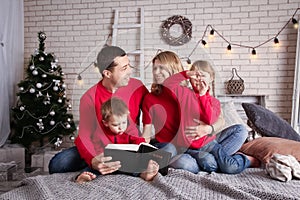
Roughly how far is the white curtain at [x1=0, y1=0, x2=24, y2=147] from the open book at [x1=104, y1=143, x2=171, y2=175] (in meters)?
2.83

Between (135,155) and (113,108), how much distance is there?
0.24m

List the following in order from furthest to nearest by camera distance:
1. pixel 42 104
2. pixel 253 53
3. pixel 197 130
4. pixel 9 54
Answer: pixel 9 54 → pixel 253 53 → pixel 42 104 → pixel 197 130

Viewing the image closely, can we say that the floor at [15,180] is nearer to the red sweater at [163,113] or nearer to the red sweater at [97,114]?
the red sweater at [97,114]

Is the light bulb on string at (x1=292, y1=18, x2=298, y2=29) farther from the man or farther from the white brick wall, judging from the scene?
the man

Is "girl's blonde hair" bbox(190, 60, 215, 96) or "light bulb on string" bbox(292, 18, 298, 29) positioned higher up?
"light bulb on string" bbox(292, 18, 298, 29)

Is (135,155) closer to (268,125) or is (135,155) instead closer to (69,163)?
(69,163)

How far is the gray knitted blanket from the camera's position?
55.9 inches

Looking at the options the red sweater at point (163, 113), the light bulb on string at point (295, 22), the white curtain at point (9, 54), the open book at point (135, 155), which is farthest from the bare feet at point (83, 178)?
the light bulb on string at point (295, 22)

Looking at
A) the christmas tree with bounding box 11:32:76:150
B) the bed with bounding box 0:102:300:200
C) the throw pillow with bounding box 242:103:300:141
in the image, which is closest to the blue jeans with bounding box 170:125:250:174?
the bed with bounding box 0:102:300:200

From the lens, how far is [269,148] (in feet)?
6.66

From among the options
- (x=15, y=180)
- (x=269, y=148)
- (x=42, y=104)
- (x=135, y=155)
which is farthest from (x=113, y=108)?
(x=42, y=104)

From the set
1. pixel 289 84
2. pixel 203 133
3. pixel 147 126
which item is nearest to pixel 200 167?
pixel 203 133

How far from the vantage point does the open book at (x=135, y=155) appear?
5.39ft

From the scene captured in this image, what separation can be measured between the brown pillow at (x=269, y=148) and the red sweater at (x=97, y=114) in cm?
77
